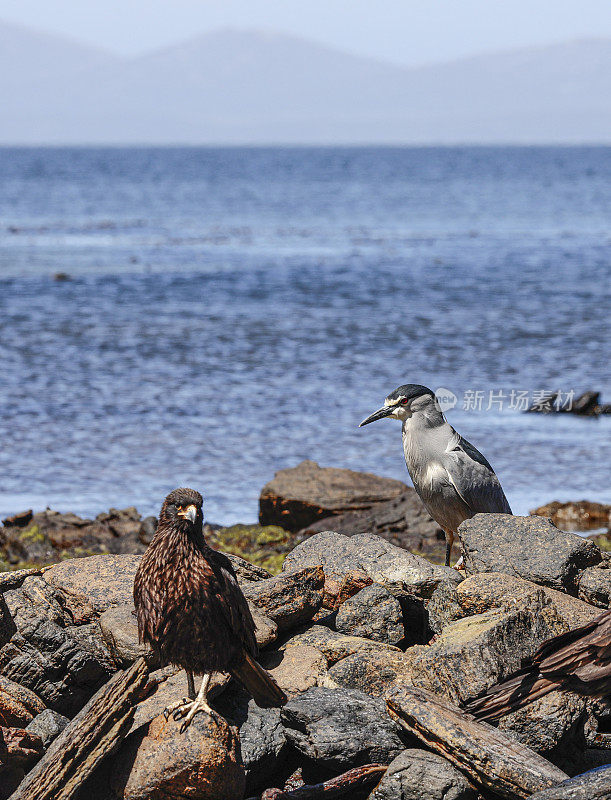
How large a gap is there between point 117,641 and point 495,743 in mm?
1707

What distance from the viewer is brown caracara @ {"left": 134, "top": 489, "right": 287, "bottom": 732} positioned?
14.0 feet

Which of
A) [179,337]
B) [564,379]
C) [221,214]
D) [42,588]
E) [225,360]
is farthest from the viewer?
[221,214]

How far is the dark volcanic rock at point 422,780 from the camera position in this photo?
4121 mm

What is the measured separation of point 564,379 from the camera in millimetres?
15875

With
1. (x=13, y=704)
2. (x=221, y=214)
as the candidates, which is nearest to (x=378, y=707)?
(x=13, y=704)

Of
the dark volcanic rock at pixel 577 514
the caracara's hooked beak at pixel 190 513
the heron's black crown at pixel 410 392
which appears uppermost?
the heron's black crown at pixel 410 392

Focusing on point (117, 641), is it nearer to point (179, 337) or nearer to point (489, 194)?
point (179, 337)

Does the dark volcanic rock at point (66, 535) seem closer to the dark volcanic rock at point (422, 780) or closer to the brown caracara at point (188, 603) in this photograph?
the brown caracara at point (188, 603)

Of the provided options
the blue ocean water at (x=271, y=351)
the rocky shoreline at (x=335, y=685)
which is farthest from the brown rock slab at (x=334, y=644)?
the blue ocean water at (x=271, y=351)

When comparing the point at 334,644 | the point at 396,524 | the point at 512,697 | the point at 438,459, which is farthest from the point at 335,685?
the point at 396,524

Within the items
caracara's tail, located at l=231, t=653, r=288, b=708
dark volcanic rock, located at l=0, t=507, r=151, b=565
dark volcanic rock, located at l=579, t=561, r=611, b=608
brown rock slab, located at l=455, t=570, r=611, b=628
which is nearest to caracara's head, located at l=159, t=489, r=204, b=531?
caracara's tail, located at l=231, t=653, r=288, b=708

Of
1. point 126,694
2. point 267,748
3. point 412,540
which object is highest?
point 126,694

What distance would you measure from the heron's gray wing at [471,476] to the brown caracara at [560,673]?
86.4 inches

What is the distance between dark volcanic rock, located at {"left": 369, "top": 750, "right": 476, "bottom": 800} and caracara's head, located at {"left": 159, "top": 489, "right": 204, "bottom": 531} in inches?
49.4
